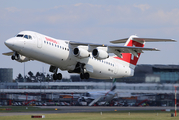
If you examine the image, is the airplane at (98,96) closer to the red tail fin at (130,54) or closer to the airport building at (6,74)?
the airport building at (6,74)

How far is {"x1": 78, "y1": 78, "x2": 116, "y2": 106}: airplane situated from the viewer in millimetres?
63094

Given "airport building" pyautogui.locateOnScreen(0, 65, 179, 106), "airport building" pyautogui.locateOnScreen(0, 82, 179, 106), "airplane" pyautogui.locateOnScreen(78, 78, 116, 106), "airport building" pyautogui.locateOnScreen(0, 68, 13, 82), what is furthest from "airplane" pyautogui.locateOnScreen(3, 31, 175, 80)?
"airport building" pyautogui.locateOnScreen(0, 68, 13, 82)

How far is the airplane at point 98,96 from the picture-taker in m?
63.1

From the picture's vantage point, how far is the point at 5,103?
242 feet

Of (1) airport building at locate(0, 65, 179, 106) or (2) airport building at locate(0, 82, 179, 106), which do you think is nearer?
(1) airport building at locate(0, 65, 179, 106)

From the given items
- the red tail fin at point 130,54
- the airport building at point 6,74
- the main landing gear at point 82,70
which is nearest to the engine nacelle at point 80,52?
the main landing gear at point 82,70

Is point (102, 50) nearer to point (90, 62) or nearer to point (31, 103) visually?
point (90, 62)

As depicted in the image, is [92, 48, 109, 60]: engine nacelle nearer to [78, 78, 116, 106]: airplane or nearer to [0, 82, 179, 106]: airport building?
[0, 82, 179, 106]: airport building

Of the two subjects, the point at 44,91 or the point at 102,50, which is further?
the point at 44,91

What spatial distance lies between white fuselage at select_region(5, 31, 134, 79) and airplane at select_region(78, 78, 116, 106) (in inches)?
1101

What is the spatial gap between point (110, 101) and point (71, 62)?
37.4 metres

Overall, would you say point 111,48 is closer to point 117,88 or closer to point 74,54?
point 74,54

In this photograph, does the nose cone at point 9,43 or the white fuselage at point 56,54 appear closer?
the nose cone at point 9,43

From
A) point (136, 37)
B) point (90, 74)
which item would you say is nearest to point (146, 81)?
point (136, 37)
